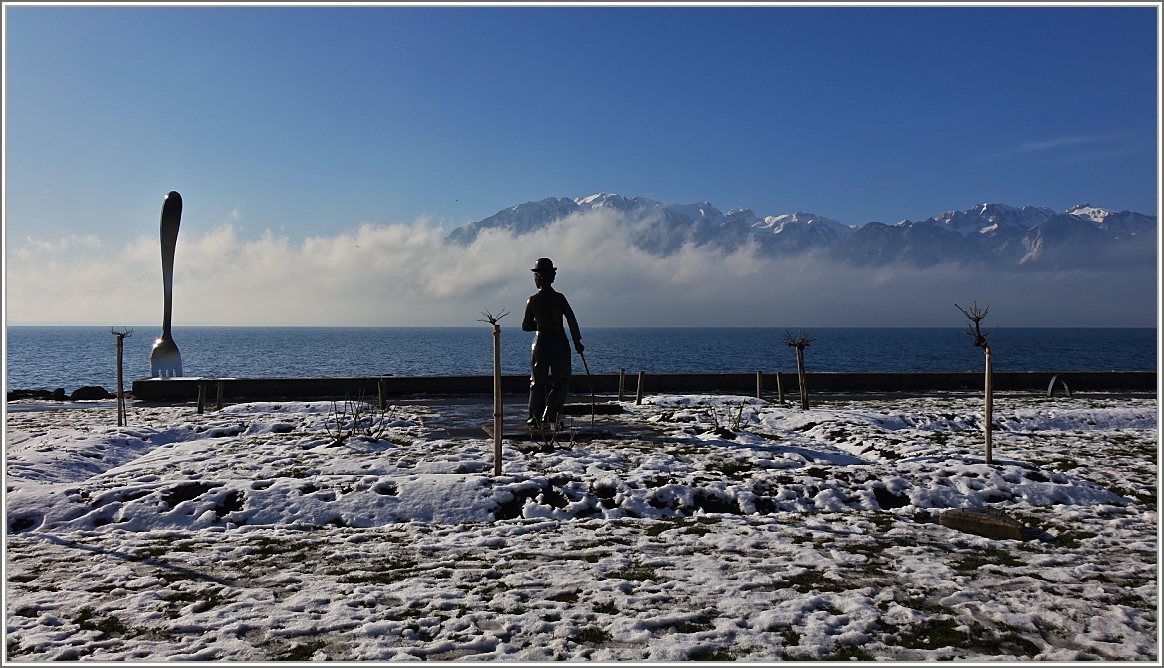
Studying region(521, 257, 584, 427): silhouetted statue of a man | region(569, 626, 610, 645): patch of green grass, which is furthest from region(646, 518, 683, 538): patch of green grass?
region(521, 257, 584, 427): silhouetted statue of a man

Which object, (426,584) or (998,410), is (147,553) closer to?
(426,584)

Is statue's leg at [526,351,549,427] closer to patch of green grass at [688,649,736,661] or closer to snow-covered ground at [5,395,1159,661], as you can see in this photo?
snow-covered ground at [5,395,1159,661]

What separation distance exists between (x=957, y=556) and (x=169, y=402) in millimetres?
22400

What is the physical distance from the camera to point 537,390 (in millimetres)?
12891

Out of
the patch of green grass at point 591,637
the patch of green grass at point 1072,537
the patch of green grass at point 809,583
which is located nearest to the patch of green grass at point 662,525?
the patch of green grass at point 809,583

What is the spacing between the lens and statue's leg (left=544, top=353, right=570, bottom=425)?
1276cm

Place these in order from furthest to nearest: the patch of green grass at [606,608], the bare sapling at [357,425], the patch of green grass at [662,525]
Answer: the bare sapling at [357,425] → the patch of green grass at [662,525] → the patch of green grass at [606,608]

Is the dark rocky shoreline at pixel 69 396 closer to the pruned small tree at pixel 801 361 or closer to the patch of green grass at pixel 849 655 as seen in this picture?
the pruned small tree at pixel 801 361

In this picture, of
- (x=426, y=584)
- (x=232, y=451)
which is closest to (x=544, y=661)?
(x=426, y=584)

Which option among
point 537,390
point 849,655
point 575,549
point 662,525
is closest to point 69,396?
point 537,390

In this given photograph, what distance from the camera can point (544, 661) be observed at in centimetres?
461

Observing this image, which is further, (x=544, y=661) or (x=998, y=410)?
(x=998, y=410)

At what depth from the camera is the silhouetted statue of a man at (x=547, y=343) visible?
41.3 feet

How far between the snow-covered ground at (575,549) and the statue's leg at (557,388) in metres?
0.64
